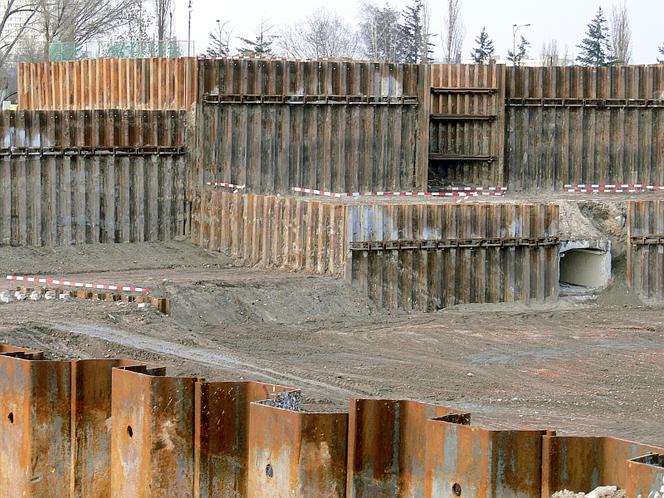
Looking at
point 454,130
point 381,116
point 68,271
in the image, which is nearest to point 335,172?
point 381,116

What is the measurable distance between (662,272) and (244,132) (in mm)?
10326

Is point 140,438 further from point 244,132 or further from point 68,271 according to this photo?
point 244,132

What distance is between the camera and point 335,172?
107 feet

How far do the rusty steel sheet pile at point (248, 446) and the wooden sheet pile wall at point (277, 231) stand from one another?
12423 millimetres

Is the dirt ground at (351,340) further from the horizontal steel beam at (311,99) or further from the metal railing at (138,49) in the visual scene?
the metal railing at (138,49)

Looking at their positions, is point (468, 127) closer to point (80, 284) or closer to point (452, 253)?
point (452, 253)

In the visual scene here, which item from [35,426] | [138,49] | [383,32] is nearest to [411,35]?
[383,32]

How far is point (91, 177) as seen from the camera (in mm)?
28672

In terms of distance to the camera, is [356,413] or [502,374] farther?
[502,374]

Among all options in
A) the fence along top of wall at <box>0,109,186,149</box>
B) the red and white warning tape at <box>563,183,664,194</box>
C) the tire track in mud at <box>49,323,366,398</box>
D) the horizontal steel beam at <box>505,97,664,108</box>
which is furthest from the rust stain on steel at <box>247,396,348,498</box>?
the red and white warning tape at <box>563,183,664,194</box>

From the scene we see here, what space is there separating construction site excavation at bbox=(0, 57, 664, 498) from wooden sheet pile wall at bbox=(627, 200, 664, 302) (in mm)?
51

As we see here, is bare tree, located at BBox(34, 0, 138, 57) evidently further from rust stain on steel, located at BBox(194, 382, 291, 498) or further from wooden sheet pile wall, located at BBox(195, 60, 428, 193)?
rust stain on steel, located at BBox(194, 382, 291, 498)

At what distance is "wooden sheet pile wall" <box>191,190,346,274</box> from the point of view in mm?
25172

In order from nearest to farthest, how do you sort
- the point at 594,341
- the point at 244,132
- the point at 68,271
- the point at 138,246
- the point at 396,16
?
1. the point at 594,341
2. the point at 68,271
3. the point at 138,246
4. the point at 244,132
5. the point at 396,16
